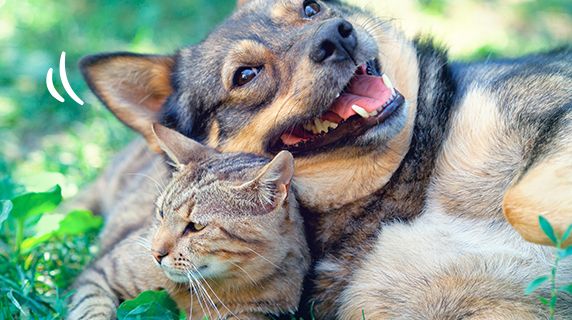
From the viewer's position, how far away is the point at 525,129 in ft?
10.7

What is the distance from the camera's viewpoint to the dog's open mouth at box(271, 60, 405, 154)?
342 centimetres

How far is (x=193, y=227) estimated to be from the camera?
3.19m

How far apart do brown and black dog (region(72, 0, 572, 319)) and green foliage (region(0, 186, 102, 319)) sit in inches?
32.4

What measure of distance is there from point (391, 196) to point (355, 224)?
207 mm

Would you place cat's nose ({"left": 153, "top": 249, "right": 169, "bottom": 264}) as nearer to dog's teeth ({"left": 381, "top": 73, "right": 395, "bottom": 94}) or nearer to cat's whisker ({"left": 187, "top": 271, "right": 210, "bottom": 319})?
cat's whisker ({"left": 187, "top": 271, "right": 210, "bottom": 319})

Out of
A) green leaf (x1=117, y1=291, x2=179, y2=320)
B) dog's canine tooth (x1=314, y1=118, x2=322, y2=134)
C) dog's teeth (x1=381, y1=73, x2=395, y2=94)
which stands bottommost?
green leaf (x1=117, y1=291, x2=179, y2=320)

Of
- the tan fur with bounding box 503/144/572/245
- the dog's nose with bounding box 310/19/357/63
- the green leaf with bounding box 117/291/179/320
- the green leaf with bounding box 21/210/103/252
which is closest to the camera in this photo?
the tan fur with bounding box 503/144/572/245

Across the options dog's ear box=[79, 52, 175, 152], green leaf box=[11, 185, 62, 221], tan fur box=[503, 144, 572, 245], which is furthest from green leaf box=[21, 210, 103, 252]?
tan fur box=[503, 144, 572, 245]

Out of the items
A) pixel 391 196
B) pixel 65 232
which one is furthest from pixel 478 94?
pixel 65 232

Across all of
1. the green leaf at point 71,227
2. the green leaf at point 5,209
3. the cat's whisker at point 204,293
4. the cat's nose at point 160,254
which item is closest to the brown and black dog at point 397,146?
the cat's whisker at point 204,293

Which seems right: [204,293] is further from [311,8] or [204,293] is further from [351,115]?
[311,8]

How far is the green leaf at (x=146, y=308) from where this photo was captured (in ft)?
10.6

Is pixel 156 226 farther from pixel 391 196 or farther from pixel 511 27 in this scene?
pixel 511 27

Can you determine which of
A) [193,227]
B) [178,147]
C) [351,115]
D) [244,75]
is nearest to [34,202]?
[178,147]
